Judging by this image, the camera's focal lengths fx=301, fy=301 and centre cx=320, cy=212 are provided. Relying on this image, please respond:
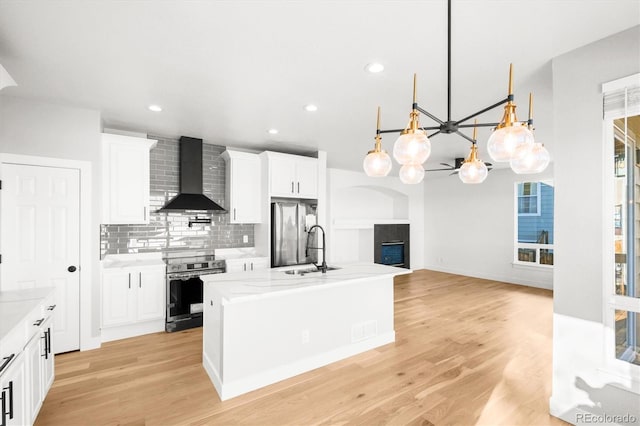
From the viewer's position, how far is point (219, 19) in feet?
6.06

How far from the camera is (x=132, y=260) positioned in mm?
4230

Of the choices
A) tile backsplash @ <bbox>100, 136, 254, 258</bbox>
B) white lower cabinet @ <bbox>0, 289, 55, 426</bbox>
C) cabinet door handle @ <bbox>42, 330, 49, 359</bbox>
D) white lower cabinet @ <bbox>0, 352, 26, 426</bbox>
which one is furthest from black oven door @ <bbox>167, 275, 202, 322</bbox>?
white lower cabinet @ <bbox>0, 352, 26, 426</bbox>

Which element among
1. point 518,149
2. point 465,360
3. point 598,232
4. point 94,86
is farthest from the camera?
point 465,360

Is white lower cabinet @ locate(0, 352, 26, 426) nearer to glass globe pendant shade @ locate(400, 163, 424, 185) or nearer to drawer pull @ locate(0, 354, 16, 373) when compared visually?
drawer pull @ locate(0, 354, 16, 373)

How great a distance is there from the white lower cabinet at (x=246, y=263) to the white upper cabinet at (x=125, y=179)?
1268mm

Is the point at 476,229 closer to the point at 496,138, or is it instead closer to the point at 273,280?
the point at 273,280

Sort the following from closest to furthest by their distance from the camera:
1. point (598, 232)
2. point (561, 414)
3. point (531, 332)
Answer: point (598, 232) → point (561, 414) → point (531, 332)

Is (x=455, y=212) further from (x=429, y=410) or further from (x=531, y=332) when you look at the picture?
(x=429, y=410)

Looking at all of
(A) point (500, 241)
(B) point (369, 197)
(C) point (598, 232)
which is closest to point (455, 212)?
(A) point (500, 241)

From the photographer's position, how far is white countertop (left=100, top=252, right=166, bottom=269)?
381cm

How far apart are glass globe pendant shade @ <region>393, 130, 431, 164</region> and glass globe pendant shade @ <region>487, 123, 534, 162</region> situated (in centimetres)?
30

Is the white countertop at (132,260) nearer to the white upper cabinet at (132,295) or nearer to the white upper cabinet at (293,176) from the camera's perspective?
the white upper cabinet at (132,295)

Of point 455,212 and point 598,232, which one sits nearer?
point 598,232

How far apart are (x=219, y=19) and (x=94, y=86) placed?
1756mm
